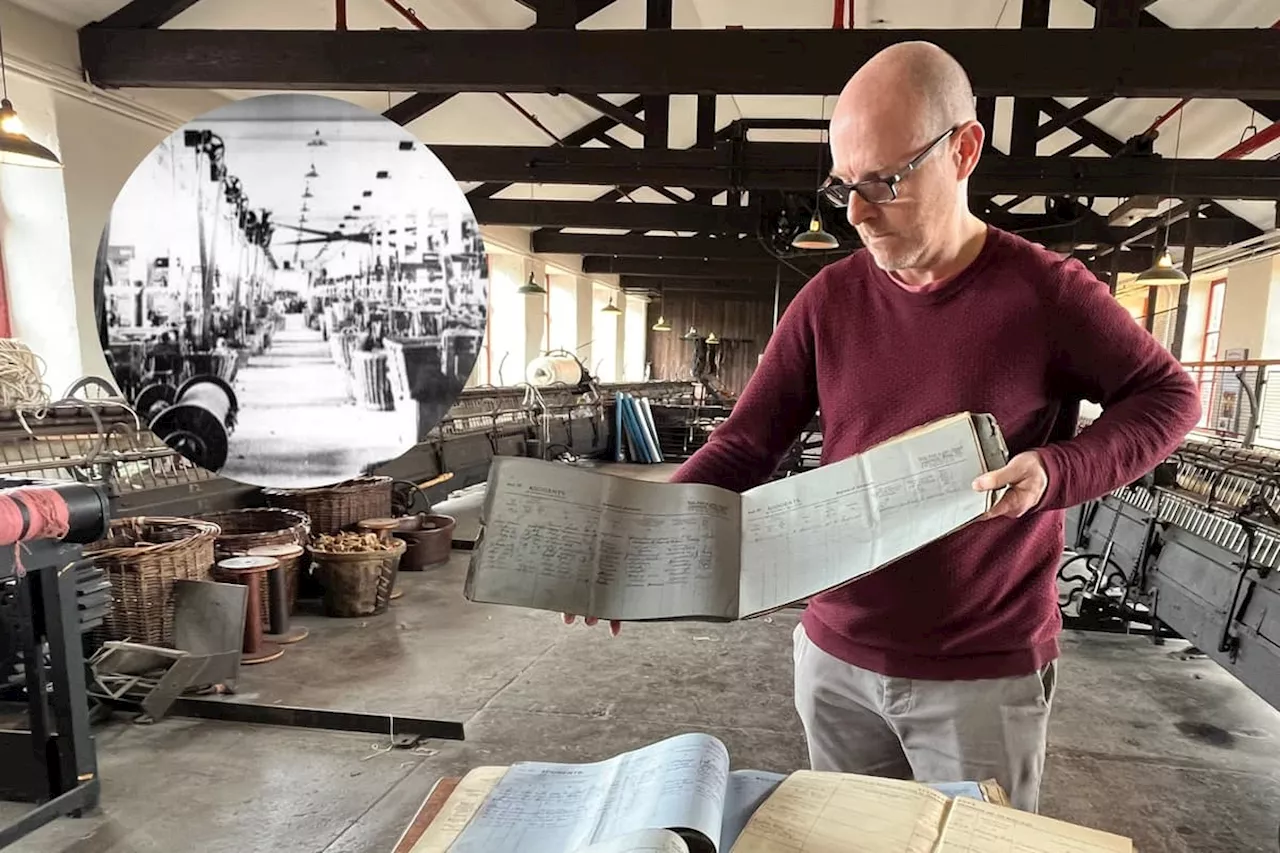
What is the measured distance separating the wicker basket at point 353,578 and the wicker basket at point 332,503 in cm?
33

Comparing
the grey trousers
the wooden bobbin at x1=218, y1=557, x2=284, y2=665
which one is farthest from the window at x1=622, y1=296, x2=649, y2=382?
the grey trousers

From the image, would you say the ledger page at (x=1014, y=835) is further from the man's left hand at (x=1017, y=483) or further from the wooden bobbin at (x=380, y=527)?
the wooden bobbin at (x=380, y=527)

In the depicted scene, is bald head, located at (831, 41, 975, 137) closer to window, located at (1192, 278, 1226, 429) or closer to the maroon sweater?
the maroon sweater

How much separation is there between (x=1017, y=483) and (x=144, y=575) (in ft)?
11.6

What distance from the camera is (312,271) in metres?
0.92

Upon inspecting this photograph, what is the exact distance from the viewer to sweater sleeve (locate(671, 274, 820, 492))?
1.19 m

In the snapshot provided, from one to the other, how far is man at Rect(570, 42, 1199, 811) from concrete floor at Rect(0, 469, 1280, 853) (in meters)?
1.81

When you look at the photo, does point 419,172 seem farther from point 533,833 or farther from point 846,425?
point 533,833

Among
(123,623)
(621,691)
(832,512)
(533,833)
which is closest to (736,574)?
(832,512)

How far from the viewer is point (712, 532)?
0.98 meters

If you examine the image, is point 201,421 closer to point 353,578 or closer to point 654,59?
point 353,578

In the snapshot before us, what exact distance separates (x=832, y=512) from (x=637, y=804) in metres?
0.40

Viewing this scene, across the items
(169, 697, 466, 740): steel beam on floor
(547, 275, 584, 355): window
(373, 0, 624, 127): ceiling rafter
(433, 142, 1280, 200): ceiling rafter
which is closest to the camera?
(169, 697, 466, 740): steel beam on floor

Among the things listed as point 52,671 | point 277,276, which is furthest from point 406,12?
point 277,276
